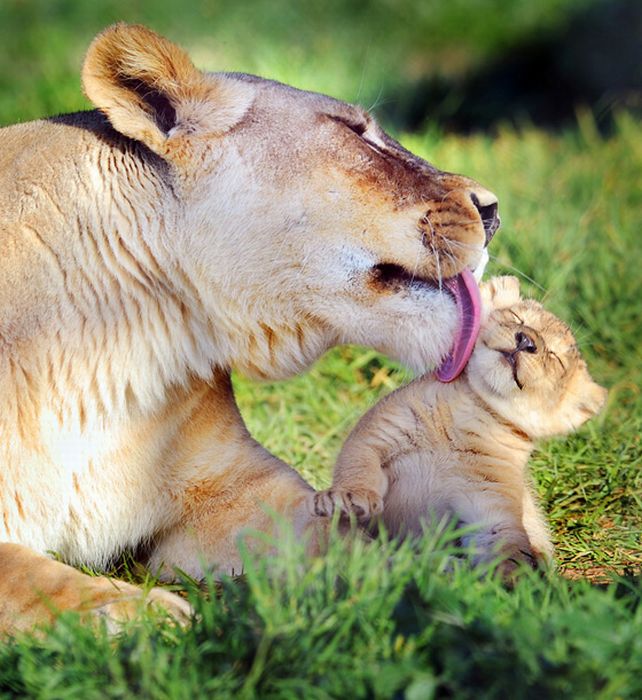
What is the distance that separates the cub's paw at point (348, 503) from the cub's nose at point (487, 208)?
668mm

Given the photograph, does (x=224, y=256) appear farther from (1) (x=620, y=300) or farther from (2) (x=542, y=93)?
(2) (x=542, y=93)

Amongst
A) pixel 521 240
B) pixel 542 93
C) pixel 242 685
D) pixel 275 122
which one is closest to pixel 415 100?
pixel 542 93

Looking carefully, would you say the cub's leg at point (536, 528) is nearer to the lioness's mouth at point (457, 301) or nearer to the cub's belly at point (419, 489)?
the cub's belly at point (419, 489)

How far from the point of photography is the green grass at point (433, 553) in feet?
6.50

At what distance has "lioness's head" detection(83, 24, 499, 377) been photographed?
9.29 feet

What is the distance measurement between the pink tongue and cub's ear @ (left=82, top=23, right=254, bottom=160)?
2.10 ft

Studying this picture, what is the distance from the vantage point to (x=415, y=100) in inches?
325

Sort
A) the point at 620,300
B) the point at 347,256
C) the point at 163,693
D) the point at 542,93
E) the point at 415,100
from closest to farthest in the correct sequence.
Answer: the point at 163,693 < the point at 347,256 < the point at 620,300 < the point at 415,100 < the point at 542,93

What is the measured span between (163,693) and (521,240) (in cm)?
355

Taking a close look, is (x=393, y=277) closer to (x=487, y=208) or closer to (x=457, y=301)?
(x=457, y=301)

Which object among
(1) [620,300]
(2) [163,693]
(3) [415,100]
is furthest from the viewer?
(3) [415,100]

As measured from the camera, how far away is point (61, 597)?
248cm

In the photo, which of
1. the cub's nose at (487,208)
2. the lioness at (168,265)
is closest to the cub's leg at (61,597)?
the lioness at (168,265)

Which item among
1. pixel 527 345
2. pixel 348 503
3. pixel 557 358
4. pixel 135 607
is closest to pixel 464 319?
pixel 527 345
